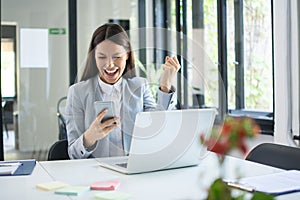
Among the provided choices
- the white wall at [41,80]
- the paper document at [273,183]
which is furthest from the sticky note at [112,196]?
the white wall at [41,80]

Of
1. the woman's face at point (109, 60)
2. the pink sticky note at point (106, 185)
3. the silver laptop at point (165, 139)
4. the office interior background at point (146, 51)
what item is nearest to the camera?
the pink sticky note at point (106, 185)

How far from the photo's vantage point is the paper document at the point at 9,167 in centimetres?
156

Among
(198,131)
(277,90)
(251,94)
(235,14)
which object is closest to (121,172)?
(198,131)

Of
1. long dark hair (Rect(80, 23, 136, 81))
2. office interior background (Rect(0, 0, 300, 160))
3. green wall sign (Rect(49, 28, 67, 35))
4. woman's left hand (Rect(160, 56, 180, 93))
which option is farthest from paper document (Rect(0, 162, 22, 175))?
green wall sign (Rect(49, 28, 67, 35))

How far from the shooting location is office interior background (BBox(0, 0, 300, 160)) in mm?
3465

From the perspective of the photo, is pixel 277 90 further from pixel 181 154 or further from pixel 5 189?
pixel 5 189

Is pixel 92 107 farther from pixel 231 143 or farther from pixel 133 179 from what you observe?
pixel 231 143

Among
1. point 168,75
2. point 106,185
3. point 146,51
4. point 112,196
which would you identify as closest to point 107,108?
point 168,75

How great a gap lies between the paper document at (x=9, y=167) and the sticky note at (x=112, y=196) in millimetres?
520

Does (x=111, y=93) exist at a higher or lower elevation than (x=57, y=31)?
lower

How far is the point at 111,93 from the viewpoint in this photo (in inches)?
82.7

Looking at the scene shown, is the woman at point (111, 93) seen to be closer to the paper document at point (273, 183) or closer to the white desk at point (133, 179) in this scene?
the white desk at point (133, 179)

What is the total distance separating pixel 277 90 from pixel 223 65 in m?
0.96

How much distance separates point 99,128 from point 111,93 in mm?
367
